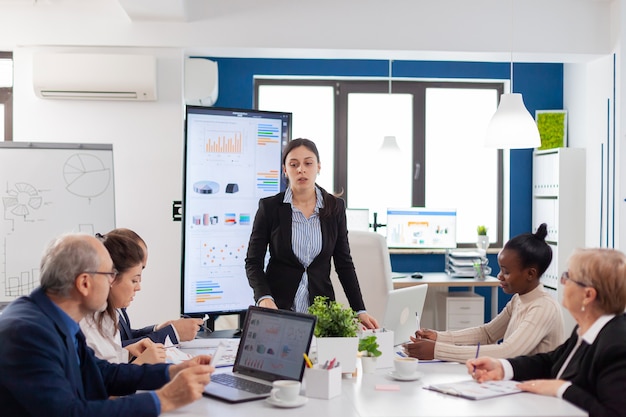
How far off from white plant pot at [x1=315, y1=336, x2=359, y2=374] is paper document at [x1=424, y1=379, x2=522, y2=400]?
0.82 feet

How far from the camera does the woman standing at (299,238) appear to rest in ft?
9.91

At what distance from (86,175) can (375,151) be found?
331 centimetres

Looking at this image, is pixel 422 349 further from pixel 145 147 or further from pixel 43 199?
pixel 145 147

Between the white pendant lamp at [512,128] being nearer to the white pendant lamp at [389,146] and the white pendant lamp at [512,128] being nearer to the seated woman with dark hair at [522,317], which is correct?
the white pendant lamp at [389,146]

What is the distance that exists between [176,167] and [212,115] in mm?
852

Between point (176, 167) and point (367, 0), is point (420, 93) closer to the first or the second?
point (367, 0)

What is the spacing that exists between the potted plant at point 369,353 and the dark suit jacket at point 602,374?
591 millimetres

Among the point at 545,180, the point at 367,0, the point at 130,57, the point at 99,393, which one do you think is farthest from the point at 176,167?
the point at 545,180

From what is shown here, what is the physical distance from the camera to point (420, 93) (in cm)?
680

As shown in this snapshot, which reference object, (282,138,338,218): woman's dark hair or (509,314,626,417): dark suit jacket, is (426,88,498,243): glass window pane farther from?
(509,314,626,417): dark suit jacket

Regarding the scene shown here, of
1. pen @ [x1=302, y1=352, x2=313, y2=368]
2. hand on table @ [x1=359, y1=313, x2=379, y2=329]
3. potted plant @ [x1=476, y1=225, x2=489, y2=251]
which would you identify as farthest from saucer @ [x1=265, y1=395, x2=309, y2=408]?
potted plant @ [x1=476, y1=225, x2=489, y2=251]

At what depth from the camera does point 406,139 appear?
22.4 ft

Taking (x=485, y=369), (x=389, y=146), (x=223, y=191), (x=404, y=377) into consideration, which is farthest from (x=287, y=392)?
(x=389, y=146)

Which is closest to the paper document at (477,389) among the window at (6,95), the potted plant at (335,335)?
the potted plant at (335,335)
